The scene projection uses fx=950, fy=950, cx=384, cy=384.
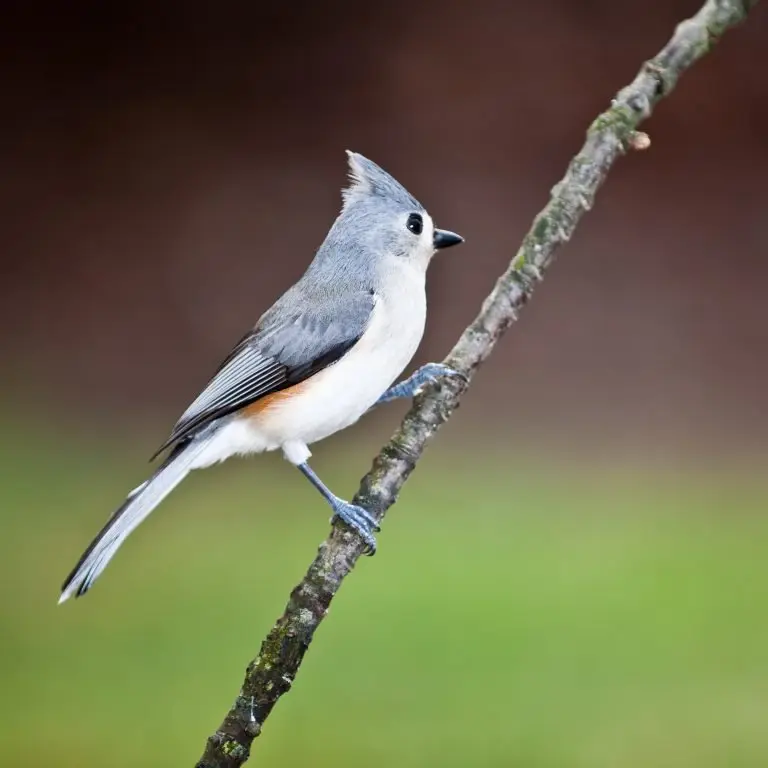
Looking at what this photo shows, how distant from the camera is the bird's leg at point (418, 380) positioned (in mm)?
1110

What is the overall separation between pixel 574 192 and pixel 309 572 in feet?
1.72

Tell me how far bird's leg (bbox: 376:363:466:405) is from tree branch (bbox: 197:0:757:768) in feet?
0.04

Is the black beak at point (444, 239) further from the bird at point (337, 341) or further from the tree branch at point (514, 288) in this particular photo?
the tree branch at point (514, 288)

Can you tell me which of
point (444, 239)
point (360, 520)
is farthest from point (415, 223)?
point (360, 520)

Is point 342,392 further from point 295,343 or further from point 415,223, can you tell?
point 415,223

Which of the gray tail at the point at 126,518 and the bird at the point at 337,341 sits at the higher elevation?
the bird at the point at 337,341

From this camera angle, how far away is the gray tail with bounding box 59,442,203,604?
0.91m

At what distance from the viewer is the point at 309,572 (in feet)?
3.01

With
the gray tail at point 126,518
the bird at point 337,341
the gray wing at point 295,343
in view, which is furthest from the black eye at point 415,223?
the gray tail at point 126,518

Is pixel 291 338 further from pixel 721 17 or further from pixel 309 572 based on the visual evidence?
pixel 721 17

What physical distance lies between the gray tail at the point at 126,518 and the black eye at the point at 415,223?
40cm

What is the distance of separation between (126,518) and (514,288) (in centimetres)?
50

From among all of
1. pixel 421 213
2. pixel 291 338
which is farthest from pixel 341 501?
pixel 421 213

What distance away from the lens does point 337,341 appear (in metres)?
1.26
